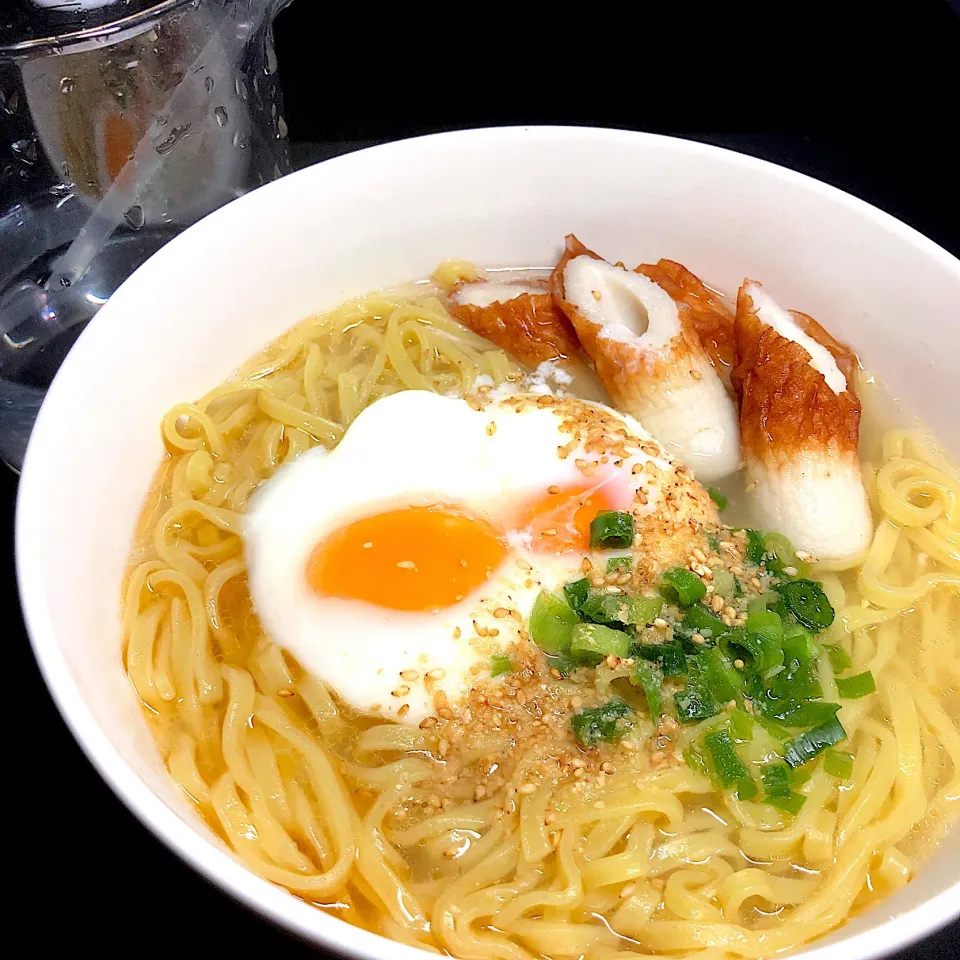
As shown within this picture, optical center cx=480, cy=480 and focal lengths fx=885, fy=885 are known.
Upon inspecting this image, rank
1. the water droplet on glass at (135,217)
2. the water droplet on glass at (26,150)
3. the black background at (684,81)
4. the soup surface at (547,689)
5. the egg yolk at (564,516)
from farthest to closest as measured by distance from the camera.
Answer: the black background at (684,81) < the water droplet on glass at (135,217) < the water droplet on glass at (26,150) < the egg yolk at (564,516) < the soup surface at (547,689)

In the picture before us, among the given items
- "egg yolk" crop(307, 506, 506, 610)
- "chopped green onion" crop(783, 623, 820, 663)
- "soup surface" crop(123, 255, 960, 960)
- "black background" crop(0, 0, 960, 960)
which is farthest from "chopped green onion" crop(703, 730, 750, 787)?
"black background" crop(0, 0, 960, 960)

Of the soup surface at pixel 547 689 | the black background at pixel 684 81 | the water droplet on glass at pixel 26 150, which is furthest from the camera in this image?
the black background at pixel 684 81

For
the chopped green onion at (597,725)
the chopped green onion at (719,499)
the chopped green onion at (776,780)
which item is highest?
the chopped green onion at (719,499)

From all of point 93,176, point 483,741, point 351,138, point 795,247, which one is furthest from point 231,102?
point 483,741

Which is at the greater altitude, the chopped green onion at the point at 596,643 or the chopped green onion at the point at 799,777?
the chopped green onion at the point at 596,643

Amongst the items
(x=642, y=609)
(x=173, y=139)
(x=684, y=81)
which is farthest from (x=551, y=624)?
(x=684, y=81)

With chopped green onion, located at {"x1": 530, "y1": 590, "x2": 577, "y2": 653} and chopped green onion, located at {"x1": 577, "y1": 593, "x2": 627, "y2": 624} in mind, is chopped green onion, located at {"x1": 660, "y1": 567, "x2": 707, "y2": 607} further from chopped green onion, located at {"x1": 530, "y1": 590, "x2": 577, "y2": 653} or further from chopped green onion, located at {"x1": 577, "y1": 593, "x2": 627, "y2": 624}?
chopped green onion, located at {"x1": 530, "y1": 590, "x2": 577, "y2": 653}

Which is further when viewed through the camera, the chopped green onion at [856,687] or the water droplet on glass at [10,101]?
the water droplet on glass at [10,101]

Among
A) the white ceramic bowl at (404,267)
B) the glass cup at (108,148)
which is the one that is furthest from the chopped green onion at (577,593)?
the glass cup at (108,148)

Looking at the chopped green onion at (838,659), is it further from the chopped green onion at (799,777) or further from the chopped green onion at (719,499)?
the chopped green onion at (719,499)
